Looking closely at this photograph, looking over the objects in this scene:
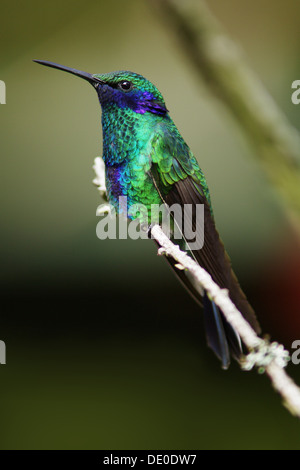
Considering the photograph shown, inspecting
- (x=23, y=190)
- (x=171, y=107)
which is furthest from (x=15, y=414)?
(x=171, y=107)

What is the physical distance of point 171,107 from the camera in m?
2.00

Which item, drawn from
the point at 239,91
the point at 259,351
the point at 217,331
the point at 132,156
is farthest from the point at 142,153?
the point at 259,351

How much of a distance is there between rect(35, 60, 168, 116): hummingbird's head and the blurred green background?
75cm

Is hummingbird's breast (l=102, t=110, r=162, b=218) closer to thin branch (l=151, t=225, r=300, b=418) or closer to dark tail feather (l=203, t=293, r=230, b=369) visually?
dark tail feather (l=203, t=293, r=230, b=369)

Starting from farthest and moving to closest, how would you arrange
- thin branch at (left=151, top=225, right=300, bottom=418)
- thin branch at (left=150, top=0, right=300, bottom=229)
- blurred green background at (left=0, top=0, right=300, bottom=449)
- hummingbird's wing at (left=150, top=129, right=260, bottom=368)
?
1. blurred green background at (left=0, top=0, right=300, bottom=449)
2. thin branch at (left=150, top=0, right=300, bottom=229)
3. hummingbird's wing at (left=150, top=129, right=260, bottom=368)
4. thin branch at (left=151, top=225, right=300, bottom=418)

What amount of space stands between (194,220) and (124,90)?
0.40 meters

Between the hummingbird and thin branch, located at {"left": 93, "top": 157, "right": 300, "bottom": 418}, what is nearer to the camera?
thin branch, located at {"left": 93, "top": 157, "right": 300, "bottom": 418}

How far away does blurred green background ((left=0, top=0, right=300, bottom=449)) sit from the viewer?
2.13 meters

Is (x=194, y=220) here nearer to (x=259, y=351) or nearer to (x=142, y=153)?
(x=142, y=153)

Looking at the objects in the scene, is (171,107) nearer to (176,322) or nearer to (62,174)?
(62,174)

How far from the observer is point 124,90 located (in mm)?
1309

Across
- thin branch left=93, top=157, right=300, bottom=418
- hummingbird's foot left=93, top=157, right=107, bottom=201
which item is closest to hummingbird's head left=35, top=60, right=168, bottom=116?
hummingbird's foot left=93, top=157, right=107, bottom=201

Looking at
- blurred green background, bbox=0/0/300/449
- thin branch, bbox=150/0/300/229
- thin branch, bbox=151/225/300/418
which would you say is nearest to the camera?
thin branch, bbox=151/225/300/418

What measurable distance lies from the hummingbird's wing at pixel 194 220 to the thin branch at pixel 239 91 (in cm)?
24
